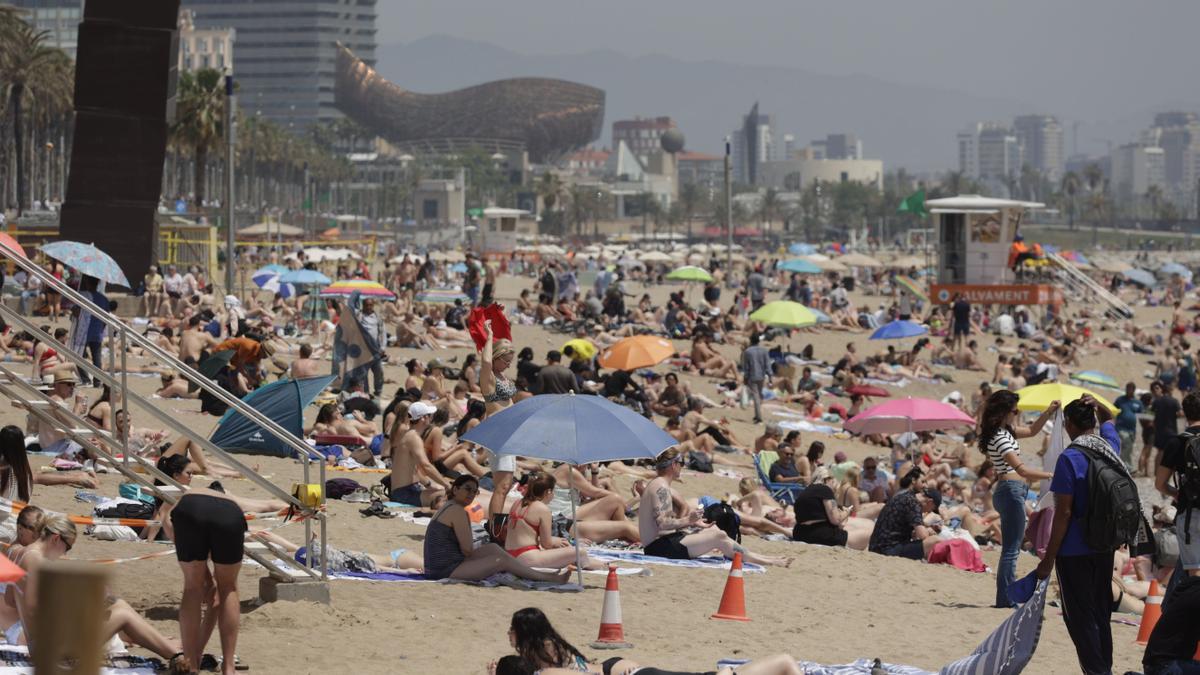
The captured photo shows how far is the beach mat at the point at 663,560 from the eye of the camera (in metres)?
10.7

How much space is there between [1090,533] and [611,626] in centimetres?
259

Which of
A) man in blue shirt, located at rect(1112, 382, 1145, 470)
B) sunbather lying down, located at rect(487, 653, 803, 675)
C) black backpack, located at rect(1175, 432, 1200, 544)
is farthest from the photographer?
man in blue shirt, located at rect(1112, 382, 1145, 470)

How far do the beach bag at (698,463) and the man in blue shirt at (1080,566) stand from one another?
9560 millimetres

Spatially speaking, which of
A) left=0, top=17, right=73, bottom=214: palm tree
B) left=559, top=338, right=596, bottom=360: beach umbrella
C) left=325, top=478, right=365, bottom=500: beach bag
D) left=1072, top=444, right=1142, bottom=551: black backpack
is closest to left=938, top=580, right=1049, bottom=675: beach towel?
left=1072, top=444, right=1142, bottom=551: black backpack

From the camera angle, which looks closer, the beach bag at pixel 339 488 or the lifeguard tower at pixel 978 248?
the beach bag at pixel 339 488

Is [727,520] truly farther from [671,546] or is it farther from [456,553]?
[456,553]

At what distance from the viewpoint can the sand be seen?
26.3 feet

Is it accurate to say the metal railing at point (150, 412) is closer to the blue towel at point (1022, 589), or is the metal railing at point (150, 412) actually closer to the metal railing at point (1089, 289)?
the blue towel at point (1022, 589)

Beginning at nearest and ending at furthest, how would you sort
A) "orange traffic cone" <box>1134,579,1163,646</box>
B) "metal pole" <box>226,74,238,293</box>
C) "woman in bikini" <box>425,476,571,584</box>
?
"orange traffic cone" <box>1134,579,1163,646</box>
"woman in bikini" <box>425,476,571,584</box>
"metal pole" <box>226,74,238,293</box>

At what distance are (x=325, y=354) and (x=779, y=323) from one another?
23.3 feet

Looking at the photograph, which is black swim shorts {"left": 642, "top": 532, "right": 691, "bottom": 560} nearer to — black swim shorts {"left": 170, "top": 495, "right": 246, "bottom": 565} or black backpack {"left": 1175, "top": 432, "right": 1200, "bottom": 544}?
black backpack {"left": 1175, "top": 432, "right": 1200, "bottom": 544}

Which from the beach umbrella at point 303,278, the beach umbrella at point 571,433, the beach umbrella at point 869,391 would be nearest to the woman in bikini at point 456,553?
the beach umbrella at point 571,433

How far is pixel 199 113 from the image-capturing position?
53.1m

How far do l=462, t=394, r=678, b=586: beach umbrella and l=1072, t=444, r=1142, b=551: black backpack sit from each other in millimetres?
3167
